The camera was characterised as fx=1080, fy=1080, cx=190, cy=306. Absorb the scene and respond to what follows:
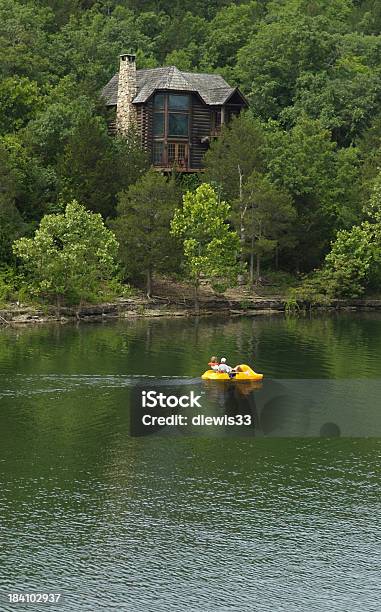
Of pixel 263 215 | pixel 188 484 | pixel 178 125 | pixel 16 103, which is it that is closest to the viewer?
pixel 188 484

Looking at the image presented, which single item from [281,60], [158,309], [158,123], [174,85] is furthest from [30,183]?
→ [281,60]

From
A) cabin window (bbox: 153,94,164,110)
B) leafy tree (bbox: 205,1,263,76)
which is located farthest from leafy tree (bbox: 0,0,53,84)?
leafy tree (bbox: 205,1,263,76)

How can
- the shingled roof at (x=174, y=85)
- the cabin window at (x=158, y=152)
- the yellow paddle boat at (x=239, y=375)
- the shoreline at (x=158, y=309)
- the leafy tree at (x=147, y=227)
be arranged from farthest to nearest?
the cabin window at (x=158, y=152), the shingled roof at (x=174, y=85), the leafy tree at (x=147, y=227), the shoreline at (x=158, y=309), the yellow paddle boat at (x=239, y=375)

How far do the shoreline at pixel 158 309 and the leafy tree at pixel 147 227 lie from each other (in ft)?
9.37

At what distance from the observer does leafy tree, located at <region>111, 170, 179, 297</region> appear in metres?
92.6

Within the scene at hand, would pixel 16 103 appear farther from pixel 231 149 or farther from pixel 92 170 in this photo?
pixel 231 149

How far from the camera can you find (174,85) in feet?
364

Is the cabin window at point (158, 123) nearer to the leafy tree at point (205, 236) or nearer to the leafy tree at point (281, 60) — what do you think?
the leafy tree at point (281, 60)

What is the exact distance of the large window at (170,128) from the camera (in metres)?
112

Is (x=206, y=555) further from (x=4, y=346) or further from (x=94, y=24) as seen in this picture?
(x=94, y=24)

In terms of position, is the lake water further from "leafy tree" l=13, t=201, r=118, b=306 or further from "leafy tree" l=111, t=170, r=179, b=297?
"leafy tree" l=111, t=170, r=179, b=297

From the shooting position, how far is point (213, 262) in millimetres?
93938

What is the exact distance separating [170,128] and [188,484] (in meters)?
72.2
